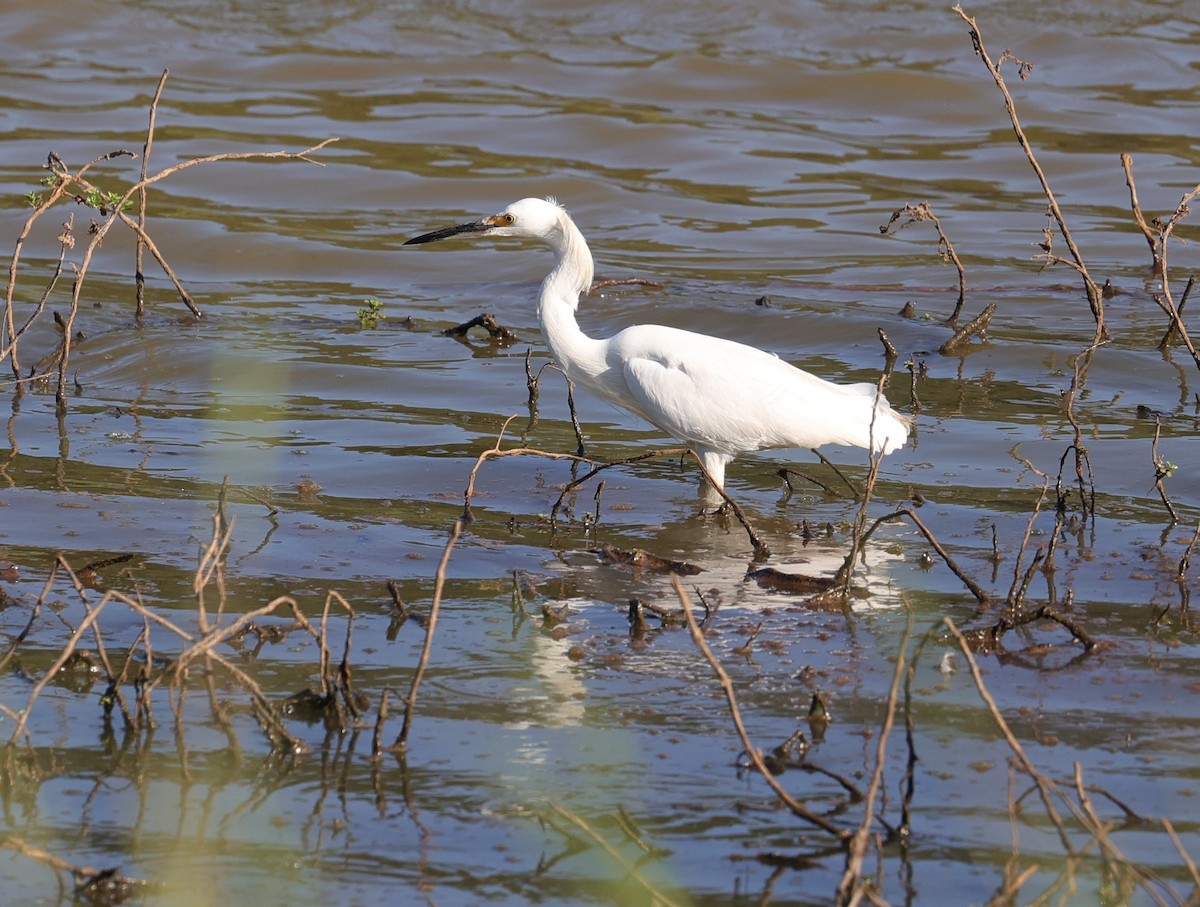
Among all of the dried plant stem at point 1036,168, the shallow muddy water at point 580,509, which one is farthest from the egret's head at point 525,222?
the dried plant stem at point 1036,168

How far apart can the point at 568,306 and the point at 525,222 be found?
1.47 feet

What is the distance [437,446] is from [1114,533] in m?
3.07

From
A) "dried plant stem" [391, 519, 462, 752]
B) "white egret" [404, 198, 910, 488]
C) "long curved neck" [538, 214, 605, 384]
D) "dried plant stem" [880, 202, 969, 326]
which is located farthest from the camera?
"dried plant stem" [880, 202, 969, 326]

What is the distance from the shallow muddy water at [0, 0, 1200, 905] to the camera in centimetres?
367

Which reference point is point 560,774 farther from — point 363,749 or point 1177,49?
point 1177,49

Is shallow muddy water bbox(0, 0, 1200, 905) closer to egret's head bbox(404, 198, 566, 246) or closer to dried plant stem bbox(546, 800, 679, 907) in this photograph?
dried plant stem bbox(546, 800, 679, 907)

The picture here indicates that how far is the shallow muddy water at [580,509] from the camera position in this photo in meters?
3.67

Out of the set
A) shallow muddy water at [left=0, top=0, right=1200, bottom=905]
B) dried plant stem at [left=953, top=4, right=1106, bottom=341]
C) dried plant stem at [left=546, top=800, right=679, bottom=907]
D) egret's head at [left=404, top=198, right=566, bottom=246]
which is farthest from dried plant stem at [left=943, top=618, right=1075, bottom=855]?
egret's head at [left=404, top=198, right=566, bottom=246]

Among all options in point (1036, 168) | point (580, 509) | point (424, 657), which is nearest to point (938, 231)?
point (1036, 168)

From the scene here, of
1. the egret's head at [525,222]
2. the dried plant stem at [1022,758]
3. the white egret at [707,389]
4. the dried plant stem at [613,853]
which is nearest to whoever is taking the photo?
the dried plant stem at [1022,758]

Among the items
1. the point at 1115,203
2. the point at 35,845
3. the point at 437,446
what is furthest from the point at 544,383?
the point at 1115,203

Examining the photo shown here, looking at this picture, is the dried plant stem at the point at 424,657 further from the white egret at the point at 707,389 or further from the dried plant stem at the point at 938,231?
the dried plant stem at the point at 938,231

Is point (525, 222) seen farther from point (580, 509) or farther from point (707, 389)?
point (580, 509)

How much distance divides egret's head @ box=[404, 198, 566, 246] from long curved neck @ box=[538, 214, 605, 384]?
0.03m
